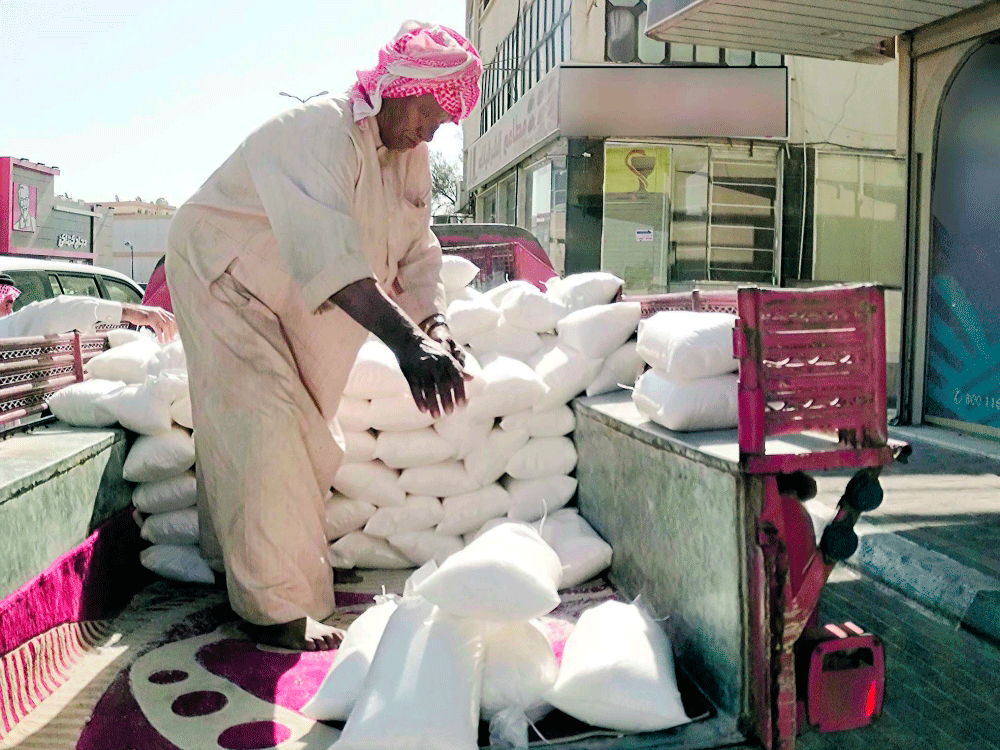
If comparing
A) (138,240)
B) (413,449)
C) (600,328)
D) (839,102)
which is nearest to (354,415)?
(413,449)

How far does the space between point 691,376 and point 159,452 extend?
1717mm

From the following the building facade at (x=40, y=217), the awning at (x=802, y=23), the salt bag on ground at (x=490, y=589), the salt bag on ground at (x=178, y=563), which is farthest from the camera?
the building facade at (x=40, y=217)

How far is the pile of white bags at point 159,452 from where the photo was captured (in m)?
2.89

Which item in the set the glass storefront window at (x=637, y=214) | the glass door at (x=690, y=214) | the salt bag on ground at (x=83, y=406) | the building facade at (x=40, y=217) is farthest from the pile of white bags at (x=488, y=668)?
the building facade at (x=40, y=217)

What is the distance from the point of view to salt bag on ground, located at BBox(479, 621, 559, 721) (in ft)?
6.31

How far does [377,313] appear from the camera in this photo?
2.00m

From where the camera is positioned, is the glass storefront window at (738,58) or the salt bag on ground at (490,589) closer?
the salt bag on ground at (490,589)

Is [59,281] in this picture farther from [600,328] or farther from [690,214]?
[690,214]

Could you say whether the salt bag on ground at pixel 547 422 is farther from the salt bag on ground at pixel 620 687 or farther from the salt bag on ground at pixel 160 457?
the salt bag on ground at pixel 620 687

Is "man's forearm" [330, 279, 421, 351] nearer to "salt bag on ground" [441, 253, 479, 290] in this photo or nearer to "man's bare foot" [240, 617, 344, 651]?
"man's bare foot" [240, 617, 344, 651]

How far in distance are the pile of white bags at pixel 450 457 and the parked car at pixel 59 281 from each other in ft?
11.9

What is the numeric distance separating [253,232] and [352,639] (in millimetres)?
1142

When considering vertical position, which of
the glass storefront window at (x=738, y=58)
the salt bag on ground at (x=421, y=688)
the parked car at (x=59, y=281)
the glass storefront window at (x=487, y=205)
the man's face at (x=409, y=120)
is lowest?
the salt bag on ground at (x=421, y=688)

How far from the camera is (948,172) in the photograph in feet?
19.6
